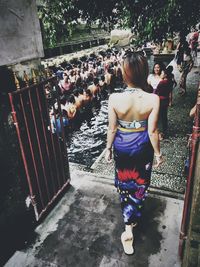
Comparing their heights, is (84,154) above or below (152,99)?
below

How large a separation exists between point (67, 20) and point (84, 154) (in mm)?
4204

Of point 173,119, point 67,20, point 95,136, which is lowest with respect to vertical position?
point 95,136

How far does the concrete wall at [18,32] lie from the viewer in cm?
292

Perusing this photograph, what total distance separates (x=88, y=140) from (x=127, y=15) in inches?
172

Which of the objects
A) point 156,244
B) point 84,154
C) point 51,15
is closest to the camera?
point 156,244

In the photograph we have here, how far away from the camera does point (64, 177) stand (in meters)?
4.62

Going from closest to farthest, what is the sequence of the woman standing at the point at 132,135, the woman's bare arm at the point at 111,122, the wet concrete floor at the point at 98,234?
the woman standing at the point at 132,135
the woman's bare arm at the point at 111,122
the wet concrete floor at the point at 98,234

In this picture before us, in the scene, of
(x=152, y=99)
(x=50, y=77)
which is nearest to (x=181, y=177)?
(x=152, y=99)

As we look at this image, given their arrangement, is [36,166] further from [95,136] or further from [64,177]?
[95,136]

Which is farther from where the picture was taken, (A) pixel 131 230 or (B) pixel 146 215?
(B) pixel 146 215

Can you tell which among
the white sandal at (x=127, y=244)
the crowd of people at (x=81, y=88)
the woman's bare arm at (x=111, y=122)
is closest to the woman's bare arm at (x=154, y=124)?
the woman's bare arm at (x=111, y=122)

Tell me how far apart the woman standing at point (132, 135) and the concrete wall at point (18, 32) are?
Answer: 1.40m

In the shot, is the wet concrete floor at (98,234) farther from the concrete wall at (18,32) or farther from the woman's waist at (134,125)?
the concrete wall at (18,32)

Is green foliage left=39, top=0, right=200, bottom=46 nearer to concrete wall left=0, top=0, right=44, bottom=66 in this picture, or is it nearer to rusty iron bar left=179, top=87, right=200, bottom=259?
concrete wall left=0, top=0, right=44, bottom=66
